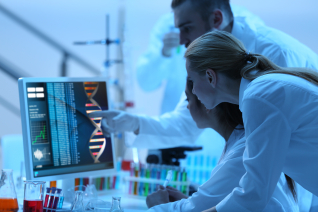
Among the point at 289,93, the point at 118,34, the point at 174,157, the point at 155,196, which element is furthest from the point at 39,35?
the point at 289,93

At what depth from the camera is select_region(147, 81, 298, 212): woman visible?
987 millimetres

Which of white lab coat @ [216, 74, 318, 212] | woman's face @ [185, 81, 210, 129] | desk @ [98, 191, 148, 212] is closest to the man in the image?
desk @ [98, 191, 148, 212]

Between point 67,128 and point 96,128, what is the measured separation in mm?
139

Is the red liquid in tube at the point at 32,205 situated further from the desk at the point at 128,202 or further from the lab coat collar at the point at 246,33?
the lab coat collar at the point at 246,33

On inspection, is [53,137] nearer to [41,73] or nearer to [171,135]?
[171,135]

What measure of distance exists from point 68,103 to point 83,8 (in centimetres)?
271

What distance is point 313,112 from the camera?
827 millimetres

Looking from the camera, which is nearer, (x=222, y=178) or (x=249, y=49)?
(x=222, y=178)

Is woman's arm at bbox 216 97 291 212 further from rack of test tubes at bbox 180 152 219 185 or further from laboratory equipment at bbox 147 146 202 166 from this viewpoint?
rack of test tubes at bbox 180 152 219 185

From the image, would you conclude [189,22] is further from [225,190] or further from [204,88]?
[225,190]

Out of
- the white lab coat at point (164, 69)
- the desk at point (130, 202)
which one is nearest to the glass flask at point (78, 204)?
the desk at point (130, 202)

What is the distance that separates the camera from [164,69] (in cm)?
267

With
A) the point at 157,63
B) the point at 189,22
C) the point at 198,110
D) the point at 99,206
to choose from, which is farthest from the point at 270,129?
the point at 157,63

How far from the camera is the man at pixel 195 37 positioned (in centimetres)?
151
